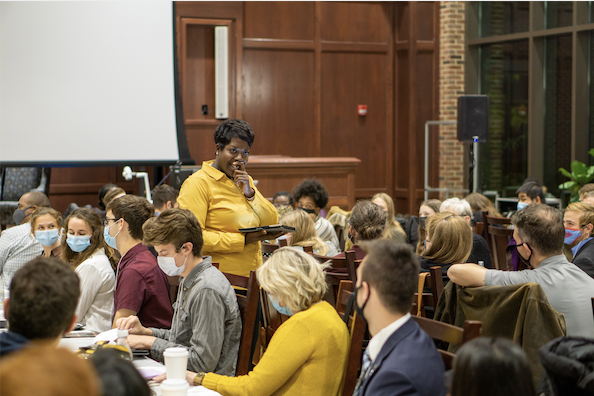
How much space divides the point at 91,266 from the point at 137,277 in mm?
457

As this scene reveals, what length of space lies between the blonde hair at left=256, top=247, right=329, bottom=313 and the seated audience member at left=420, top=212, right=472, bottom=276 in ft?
4.19

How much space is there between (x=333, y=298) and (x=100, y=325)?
1174mm

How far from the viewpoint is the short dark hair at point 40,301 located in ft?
5.25

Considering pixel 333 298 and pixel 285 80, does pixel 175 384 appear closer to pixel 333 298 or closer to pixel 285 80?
pixel 333 298

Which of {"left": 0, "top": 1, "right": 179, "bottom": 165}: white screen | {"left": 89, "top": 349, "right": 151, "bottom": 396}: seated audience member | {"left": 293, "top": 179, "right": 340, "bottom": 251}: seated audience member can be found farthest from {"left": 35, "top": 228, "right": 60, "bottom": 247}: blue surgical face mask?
{"left": 0, "top": 1, "right": 179, "bottom": 165}: white screen

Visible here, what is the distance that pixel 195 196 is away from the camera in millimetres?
3379

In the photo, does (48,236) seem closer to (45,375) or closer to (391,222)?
(391,222)

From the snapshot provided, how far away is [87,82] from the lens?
770 cm

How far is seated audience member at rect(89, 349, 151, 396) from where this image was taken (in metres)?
1.11

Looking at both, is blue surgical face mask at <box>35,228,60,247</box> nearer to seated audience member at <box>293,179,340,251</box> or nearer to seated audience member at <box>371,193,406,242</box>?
seated audience member at <box>293,179,340,251</box>

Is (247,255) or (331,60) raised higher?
(331,60)

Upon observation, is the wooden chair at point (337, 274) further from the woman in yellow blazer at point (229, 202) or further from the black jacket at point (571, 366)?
the black jacket at point (571, 366)

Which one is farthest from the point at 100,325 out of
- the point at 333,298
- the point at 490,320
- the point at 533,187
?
the point at 533,187

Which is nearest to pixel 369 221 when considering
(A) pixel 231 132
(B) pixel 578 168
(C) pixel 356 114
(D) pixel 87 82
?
(A) pixel 231 132
